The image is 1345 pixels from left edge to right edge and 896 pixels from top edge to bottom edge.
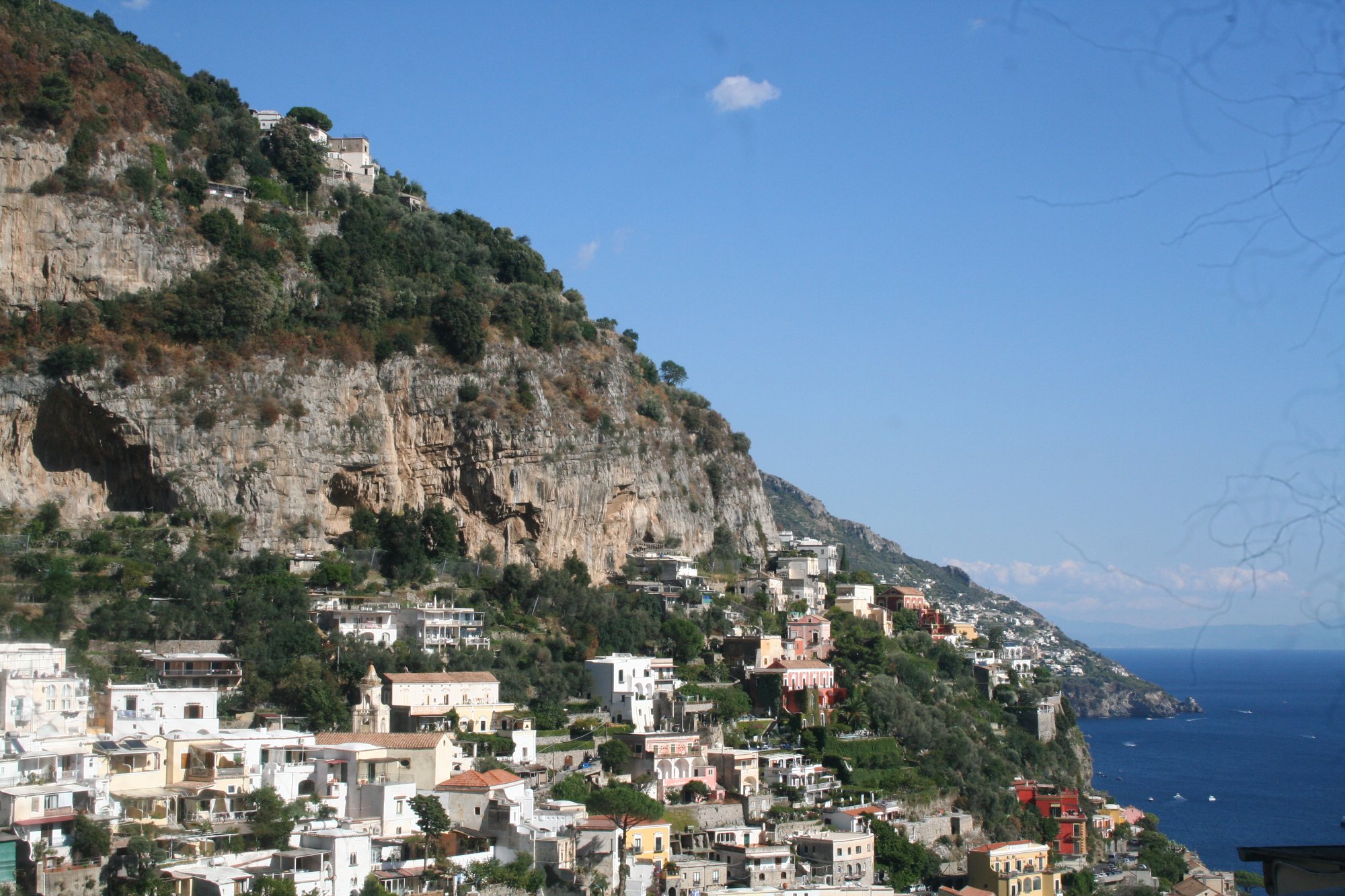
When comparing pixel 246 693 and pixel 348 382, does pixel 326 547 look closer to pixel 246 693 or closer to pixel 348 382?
pixel 348 382

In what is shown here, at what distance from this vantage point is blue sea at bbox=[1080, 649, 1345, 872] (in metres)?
60.1

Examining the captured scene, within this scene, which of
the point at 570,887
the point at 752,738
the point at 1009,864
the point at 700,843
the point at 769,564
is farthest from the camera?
the point at 769,564

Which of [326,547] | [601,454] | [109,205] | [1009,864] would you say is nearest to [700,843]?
[1009,864]

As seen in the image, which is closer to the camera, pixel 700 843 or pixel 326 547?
pixel 700 843

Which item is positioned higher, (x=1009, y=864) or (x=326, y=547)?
(x=326, y=547)

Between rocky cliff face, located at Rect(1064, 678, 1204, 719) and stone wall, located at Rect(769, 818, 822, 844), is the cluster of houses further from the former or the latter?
rocky cliff face, located at Rect(1064, 678, 1204, 719)

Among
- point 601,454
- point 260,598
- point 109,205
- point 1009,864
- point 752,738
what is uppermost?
point 109,205

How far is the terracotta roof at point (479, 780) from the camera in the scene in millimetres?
33250

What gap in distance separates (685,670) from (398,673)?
12046mm

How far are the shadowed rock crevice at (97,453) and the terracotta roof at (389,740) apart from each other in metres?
14.9

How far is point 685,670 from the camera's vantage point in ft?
163

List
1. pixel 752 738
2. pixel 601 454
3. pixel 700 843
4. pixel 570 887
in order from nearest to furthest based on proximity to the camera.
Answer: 1. pixel 570 887
2. pixel 700 843
3. pixel 752 738
4. pixel 601 454

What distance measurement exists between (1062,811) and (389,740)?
24.6 meters

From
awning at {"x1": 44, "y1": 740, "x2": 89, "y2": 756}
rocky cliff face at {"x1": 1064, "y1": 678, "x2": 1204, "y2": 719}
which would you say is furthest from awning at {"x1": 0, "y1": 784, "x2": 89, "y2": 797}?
rocky cliff face at {"x1": 1064, "y1": 678, "x2": 1204, "y2": 719}
